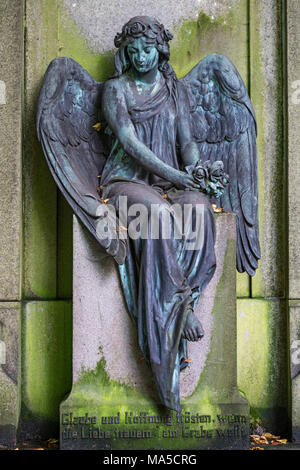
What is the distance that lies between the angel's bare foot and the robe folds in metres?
0.04

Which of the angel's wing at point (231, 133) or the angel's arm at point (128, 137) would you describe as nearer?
the angel's arm at point (128, 137)

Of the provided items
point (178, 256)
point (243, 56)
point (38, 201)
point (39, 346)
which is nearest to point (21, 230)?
point (38, 201)

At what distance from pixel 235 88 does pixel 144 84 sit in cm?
77

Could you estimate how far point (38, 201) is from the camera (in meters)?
5.73

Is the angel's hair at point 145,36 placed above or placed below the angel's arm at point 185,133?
above

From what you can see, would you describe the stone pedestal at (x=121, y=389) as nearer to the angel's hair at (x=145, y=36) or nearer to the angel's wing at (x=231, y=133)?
the angel's wing at (x=231, y=133)

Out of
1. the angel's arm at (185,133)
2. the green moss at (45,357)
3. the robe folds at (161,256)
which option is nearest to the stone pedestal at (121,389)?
the robe folds at (161,256)

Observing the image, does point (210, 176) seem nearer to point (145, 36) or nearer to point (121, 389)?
point (145, 36)

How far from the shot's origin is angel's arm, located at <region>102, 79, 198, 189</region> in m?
5.04

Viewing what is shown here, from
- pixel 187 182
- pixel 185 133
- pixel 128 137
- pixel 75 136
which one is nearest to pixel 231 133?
pixel 185 133

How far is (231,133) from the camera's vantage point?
5523 millimetres

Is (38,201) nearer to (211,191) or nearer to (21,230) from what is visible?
(21,230)

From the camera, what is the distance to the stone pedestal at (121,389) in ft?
16.2

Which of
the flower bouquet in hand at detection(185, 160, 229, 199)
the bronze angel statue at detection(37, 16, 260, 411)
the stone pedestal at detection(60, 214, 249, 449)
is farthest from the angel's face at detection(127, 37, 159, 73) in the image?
the stone pedestal at detection(60, 214, 249, 449)
